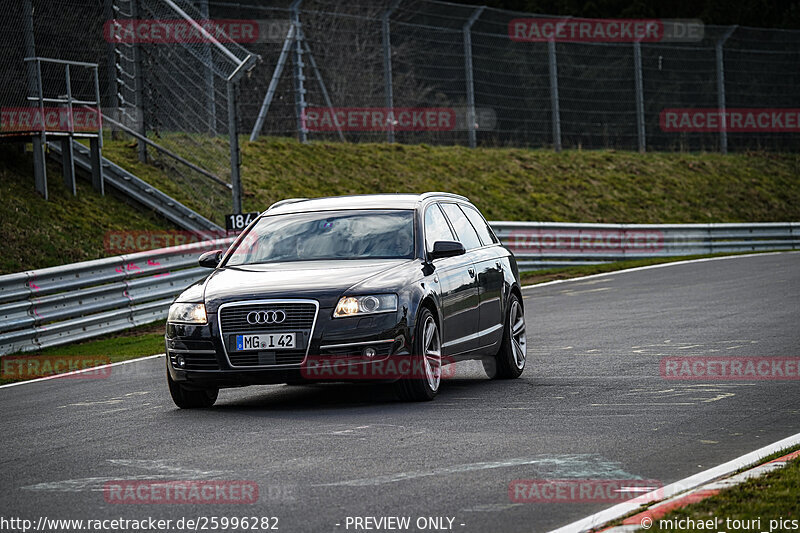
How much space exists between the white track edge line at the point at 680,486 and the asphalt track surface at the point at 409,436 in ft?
0.37

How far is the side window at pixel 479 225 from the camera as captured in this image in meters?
11.6

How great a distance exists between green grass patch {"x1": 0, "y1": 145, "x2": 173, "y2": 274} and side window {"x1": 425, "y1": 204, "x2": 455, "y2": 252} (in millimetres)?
8424

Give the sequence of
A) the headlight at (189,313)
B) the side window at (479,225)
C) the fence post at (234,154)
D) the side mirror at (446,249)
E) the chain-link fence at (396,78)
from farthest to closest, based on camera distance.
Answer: the chain-link fence at (396,78) < the fence post at (234,154) < the side window at (479,225) < the side mirror at (446,249) < the headlight at (189,313)

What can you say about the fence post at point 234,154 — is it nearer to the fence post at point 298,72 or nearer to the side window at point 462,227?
the side window at point 462,227

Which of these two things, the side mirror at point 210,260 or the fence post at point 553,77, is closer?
the side mirror at point 210,260

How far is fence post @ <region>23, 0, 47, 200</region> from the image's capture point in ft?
64.5

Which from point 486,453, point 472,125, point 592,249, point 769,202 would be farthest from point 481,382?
point 769,202

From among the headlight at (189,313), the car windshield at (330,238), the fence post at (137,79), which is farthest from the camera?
the fence post at (137,79)

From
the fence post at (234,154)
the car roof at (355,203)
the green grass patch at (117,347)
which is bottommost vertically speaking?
the green grass patch at (117,347)

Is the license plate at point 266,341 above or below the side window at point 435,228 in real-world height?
below

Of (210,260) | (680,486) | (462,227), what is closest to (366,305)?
(210,260)

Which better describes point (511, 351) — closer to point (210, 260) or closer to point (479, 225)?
point (479, 225)

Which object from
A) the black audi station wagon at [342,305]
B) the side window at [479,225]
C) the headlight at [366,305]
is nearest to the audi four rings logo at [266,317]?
the black audi station wagon at [342,305]

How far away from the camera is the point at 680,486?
5.98 m
